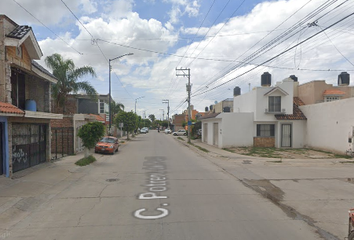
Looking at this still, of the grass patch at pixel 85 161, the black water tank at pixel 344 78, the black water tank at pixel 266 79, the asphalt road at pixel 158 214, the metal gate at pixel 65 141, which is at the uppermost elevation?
the black water tank at pixel 344 78

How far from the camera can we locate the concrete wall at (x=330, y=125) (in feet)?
60.2

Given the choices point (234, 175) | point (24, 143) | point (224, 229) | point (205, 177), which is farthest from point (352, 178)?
point (24, 143)

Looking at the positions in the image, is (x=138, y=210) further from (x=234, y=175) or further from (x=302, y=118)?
(x=302, y=118)

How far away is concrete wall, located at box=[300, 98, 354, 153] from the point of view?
60.2 ft

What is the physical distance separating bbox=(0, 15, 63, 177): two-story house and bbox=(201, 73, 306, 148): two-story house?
1559 centimetres

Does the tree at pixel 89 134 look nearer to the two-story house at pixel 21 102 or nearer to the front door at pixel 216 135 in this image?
the two-story house at pixel 21 102

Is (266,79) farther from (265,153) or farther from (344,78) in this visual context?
(344,78)

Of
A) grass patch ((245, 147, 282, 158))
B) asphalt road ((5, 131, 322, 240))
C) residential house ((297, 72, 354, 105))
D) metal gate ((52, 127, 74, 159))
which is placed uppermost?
residential house ((297, 72, 354, 105))

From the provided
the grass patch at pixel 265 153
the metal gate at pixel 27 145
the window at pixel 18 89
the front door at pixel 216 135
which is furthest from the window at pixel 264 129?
the window at pixel 18 89

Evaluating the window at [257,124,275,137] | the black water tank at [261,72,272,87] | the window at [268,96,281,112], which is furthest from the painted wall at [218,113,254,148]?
the black water tank at [261,72,272,87]

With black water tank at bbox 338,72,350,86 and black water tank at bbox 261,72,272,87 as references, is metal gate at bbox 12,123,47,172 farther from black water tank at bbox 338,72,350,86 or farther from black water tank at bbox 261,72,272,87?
black water tank at bbox 338,72,350,86

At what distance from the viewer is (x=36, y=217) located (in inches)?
241

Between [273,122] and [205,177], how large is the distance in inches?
622

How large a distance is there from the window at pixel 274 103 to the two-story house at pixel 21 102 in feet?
60.3
